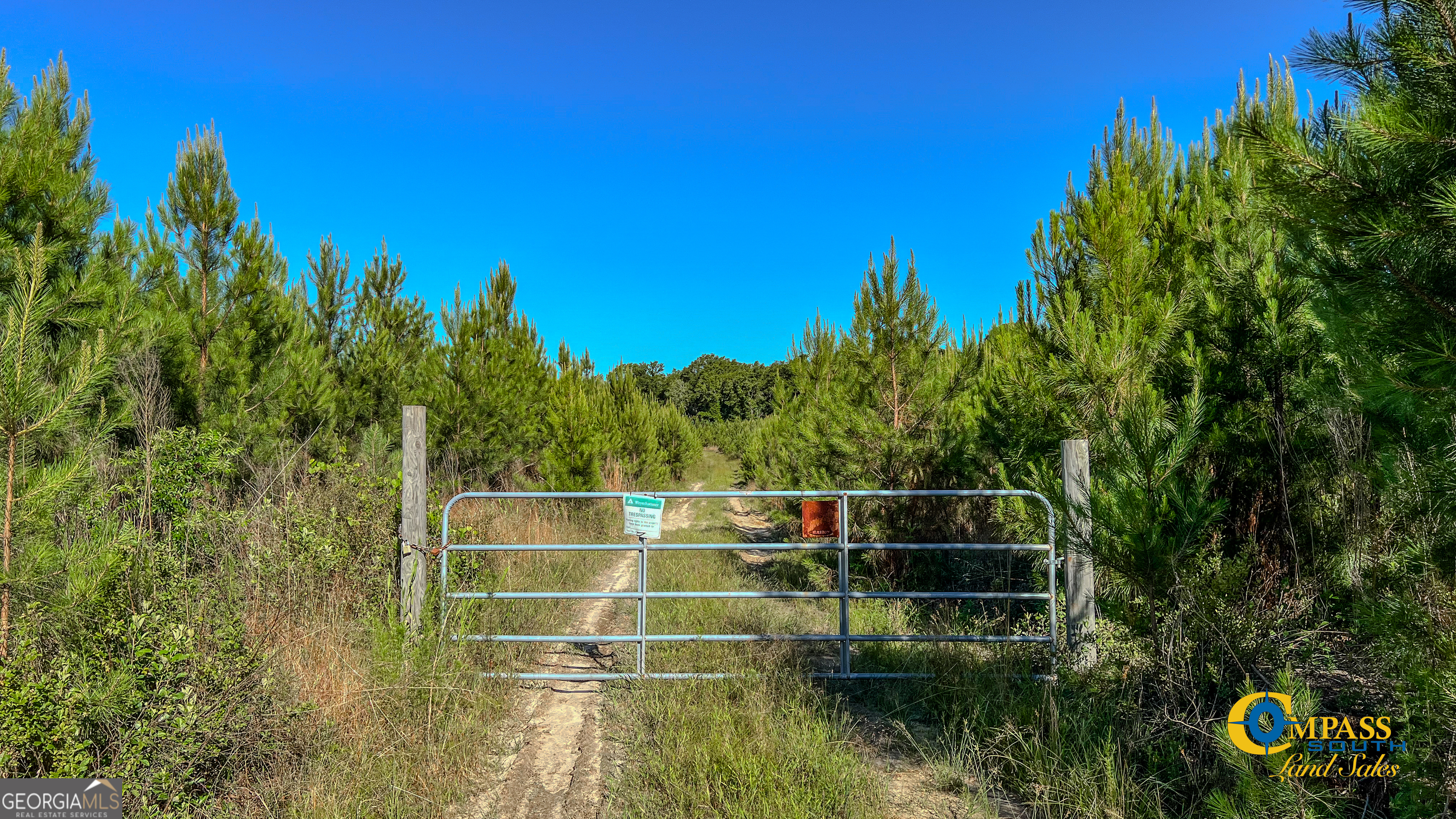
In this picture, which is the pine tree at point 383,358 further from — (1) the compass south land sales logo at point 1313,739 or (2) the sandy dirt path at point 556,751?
(1) the compass south land sales logo at point 1313,739

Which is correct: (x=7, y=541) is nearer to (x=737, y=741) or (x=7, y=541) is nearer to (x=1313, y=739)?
(x=737, y=741)

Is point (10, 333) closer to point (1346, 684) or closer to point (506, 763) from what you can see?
point (506, 763)

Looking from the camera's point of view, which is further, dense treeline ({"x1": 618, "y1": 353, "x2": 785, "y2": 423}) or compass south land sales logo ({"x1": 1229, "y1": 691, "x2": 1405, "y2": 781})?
dense treeline ({"x1": 618, "y1": 353, "x2": 785, "y2": 423})

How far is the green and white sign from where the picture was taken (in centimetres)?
489

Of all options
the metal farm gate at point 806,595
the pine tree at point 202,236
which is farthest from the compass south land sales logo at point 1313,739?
the pine tree at point 202,236

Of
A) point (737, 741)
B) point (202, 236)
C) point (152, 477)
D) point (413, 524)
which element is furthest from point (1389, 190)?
point (202, 236)

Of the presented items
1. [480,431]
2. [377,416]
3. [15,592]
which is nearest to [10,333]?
[15,592]

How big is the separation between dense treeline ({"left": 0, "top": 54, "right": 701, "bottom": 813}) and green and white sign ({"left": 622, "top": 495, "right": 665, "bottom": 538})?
187 cm

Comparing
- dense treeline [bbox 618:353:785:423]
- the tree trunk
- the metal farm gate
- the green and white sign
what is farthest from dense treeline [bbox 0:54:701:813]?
dense treeline [bbox 618:353:785:423]

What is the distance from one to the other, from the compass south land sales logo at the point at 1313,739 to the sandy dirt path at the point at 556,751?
9.28ft

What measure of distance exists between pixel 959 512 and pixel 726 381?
170ft

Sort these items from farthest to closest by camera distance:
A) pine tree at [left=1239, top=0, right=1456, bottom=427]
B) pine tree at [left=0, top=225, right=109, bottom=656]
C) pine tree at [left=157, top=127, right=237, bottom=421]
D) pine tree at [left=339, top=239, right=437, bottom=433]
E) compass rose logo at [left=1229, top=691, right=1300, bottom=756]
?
pine tree at [left=339, top=239, right=437, bottom=433], pine tree at [left=157, top=127, right=237, bottom=421], pine tree at [left=0, top=225, right=109, bottom=656], compass rose logo at [left=1229, top=691, right=1300, bottom=756], pine tree at [left=1239, top=0, right=1456, bottom=427]

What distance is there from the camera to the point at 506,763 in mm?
3867

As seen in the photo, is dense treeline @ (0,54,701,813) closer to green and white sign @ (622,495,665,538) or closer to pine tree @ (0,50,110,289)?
pine tree @ (0,50,110,289)
